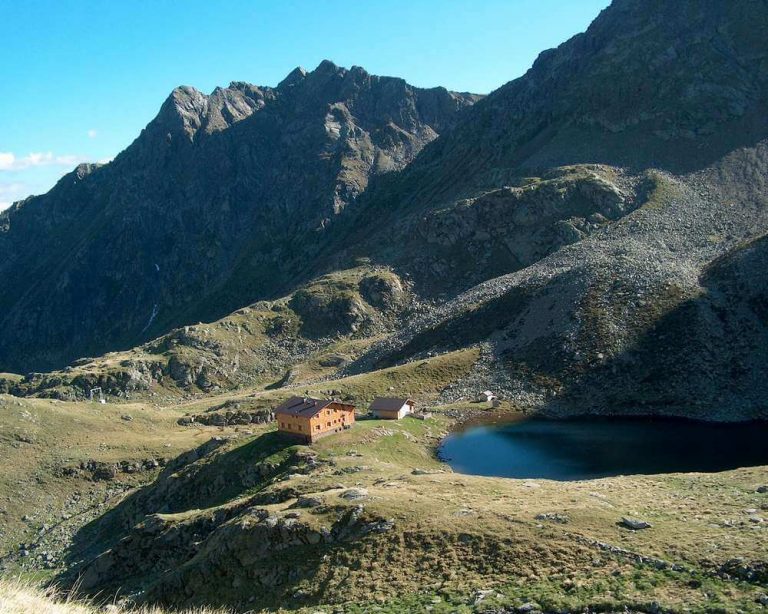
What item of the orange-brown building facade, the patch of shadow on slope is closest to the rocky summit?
the patch of shadow on slope

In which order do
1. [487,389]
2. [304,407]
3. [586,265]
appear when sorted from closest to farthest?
[304,407], [487,389], [586,265]

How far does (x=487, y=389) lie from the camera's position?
9250 centimetres

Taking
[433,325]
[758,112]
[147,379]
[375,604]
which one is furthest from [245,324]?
[758,112]

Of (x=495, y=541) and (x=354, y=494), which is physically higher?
(x=354, y=494)

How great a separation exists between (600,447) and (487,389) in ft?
78.8

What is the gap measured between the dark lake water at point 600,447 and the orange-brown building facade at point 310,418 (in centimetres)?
1363

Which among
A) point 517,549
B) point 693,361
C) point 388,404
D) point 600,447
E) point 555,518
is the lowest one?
point 600,447

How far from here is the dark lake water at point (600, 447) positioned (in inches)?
2493

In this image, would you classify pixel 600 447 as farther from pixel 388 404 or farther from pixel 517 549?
pixel 517 549

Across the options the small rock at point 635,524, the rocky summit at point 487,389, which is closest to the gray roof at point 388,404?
the rocky summit at point 487,389

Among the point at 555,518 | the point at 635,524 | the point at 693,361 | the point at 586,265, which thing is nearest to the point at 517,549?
the point at 555,518

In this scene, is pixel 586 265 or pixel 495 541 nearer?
pixel 495 541

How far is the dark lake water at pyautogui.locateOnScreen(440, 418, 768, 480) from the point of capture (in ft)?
208

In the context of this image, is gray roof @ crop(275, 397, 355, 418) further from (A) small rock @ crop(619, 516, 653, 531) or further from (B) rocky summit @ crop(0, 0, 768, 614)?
(A) small rock @ crop(619, 516, 653, 531)
